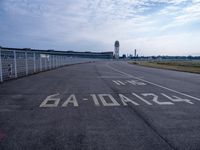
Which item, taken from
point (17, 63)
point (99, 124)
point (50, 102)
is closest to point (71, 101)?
point (50, 102)

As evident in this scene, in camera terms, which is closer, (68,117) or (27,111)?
(68,117)

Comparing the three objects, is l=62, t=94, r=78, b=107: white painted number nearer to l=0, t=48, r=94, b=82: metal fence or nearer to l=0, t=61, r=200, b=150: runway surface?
l=0, t=61, r=200, b=150: runway surface

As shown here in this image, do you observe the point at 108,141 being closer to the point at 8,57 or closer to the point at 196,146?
the point at 196,146

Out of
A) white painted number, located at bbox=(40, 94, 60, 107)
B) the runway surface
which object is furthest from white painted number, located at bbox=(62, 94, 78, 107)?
white painted number, located at bbox=(40, 94, 60, 107)

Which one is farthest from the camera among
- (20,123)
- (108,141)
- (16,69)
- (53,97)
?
(16,69)

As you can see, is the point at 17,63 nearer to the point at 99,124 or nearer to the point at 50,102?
the point at 50,102

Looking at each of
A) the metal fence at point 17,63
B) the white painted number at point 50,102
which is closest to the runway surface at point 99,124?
the white painted number at point 50,102

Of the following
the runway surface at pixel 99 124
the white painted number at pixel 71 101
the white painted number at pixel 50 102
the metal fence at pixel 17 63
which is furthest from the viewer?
the metal fence at pixel 17 63

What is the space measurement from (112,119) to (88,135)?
4.49 ft

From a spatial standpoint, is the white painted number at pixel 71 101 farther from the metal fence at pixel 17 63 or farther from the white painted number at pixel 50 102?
the metal fence at pixel 17 63

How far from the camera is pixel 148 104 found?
816cm

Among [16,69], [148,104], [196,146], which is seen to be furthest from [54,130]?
[16,69]

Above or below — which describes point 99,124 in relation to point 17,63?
below

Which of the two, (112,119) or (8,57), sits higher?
(8,57)
